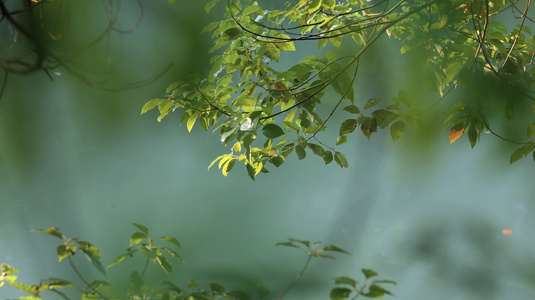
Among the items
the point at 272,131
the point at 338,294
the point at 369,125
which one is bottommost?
the point at 338,294

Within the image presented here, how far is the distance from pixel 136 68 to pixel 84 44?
0.03m

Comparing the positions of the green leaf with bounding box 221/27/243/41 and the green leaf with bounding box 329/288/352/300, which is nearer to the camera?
the green leaf with bounding box 329/288/352/300

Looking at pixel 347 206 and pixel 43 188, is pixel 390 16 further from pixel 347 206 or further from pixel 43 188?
pixel 43 188

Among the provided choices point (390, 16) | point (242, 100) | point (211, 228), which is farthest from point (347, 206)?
point (211, 228)

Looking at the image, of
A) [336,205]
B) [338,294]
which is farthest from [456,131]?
[336,205]

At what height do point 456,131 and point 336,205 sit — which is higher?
point 336,205

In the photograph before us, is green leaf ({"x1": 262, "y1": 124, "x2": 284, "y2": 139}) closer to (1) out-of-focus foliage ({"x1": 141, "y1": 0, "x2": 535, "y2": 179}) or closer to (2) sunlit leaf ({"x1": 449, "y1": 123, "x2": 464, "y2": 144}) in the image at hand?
(1) out-of-focus foliage ({"x1": 141, "y1": 0, "x2": 535, "y2": 179})

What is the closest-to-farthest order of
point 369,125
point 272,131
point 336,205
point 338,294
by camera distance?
point 338,294, point 272,131, point 369,125, point 336,205

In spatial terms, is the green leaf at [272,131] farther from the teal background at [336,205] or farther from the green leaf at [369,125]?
the teal background at [336,205]

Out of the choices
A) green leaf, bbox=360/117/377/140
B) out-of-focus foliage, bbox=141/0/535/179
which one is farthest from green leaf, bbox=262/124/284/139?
green leaf, bbox=360/117/377/140

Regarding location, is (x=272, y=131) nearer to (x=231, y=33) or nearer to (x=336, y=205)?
(x=231, y=33)

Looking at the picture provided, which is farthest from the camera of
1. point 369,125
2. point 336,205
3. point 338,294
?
point 336,205

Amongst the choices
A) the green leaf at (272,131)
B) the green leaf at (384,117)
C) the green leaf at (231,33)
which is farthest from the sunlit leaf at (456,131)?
the green leaf at (231,33)

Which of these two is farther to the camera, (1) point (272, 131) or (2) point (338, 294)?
(1) point (272, 131)
